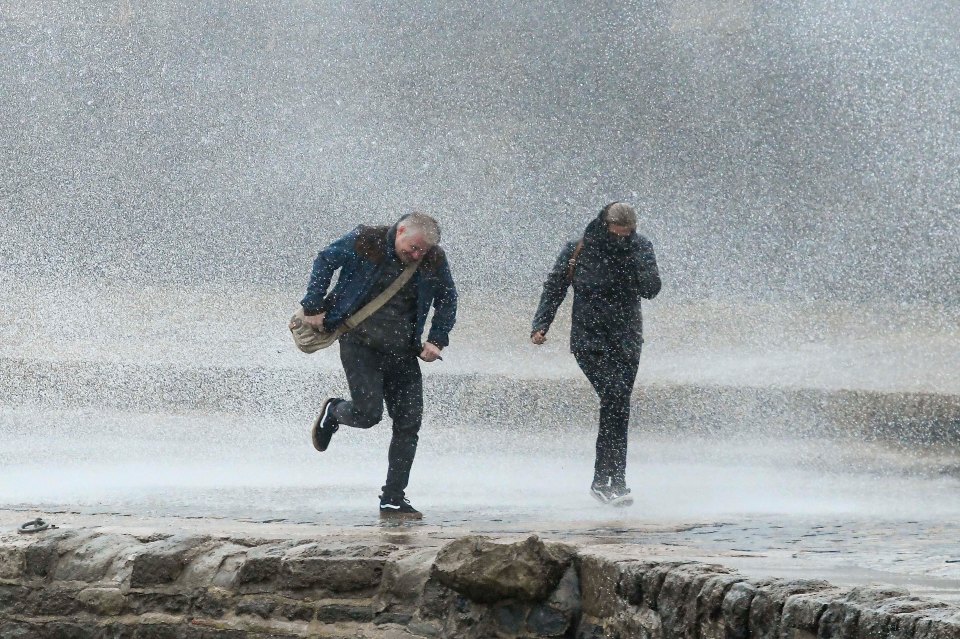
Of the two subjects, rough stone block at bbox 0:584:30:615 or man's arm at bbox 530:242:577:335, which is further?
man's arm at bbox 530:242:577:335

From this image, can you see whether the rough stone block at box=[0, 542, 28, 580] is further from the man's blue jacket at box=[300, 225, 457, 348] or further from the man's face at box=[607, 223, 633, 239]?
the man's face at box=[607, 223, 633, 239]

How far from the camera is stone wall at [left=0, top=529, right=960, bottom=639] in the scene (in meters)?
4.22

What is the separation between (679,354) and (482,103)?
6140mm

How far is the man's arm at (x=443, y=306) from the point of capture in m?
6.68

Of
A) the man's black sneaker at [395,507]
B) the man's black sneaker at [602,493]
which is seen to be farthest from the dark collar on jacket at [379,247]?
the man's black sneaker at [602,493]

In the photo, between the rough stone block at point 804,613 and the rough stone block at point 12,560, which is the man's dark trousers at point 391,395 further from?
the rough stone block at point 804,613

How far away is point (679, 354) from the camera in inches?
602

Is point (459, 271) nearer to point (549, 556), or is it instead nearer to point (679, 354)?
point (679, 354)

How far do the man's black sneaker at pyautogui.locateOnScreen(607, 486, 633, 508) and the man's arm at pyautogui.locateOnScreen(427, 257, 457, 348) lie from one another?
3.89 ft

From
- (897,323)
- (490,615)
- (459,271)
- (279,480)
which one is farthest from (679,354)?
(490,615)

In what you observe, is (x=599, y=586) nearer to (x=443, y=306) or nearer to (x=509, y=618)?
(x=509, y=618)

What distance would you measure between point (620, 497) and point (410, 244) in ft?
5.50

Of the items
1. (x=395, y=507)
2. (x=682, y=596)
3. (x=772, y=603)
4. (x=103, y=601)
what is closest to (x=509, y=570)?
(x=682, y=596)

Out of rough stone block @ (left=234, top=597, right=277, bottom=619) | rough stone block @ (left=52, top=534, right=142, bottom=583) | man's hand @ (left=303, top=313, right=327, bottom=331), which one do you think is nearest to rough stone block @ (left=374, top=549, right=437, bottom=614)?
rough stone block @ (left=234, top=597, right=277, bottom=619)
